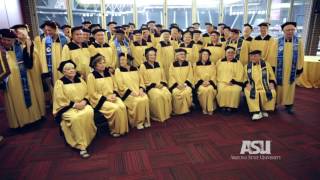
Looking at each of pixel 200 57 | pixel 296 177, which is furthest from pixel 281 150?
pixel 200 57

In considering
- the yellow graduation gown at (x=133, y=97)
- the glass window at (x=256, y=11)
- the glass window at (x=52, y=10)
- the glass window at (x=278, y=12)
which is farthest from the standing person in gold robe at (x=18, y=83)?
the glass window at (x=278, y=12)

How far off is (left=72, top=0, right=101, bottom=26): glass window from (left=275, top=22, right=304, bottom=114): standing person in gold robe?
623 cm

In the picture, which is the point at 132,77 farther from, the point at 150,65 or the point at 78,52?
the point at 78,52

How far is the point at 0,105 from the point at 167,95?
3.63 meters

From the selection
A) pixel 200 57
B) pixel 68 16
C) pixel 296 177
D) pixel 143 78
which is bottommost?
pixel 296 177

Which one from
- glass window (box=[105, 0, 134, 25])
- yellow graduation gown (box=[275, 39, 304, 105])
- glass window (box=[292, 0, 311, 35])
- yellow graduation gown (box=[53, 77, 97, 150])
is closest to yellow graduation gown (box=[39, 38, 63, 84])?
Result: yellow graduation gown (box=[53, 77, 97, 150])

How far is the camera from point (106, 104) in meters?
3.73

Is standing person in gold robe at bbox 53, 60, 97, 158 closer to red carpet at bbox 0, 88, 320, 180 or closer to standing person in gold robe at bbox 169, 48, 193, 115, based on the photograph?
red carpet at bbox 0, 88, 320, 180

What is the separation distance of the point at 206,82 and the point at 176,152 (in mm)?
1955

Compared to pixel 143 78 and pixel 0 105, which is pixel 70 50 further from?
pixel 0 105

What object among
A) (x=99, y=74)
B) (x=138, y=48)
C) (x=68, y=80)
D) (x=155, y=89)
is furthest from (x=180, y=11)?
(x=68, y=80)

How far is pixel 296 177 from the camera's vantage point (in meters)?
2.64

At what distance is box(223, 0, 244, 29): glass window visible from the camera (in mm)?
9344

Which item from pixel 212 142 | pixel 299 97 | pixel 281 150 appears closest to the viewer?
pixel 281 150
